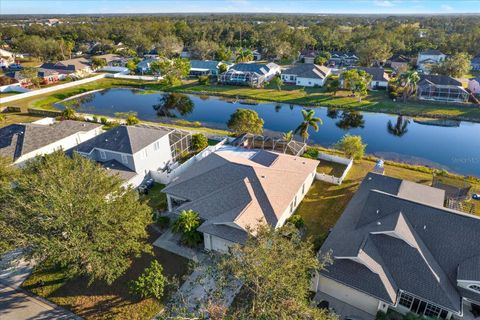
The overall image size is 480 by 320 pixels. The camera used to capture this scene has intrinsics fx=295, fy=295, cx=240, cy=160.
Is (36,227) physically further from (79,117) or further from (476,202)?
(79,117)

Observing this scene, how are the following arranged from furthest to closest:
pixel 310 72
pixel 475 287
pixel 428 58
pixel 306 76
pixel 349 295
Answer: pixel 428 58
pixel 310 72
pixel 306 76
pixel 349 295
pixel 475 287

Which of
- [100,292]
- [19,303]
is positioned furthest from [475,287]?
[19,303]

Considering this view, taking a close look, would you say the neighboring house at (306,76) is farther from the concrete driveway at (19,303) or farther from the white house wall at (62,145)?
the concrete driveway at (19,303)

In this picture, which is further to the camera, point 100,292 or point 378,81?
point 378,81

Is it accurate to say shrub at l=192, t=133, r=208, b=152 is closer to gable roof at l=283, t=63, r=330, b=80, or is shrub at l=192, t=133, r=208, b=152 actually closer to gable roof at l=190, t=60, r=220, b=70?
gable roof at l=283, t=63, r=330, b=80

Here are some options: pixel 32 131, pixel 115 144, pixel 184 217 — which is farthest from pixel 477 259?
pixel 32 131

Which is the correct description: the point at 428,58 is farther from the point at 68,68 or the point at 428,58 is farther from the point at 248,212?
the point at 68,68

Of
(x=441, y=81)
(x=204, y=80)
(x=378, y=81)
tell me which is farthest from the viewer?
(x=204, y=80)
